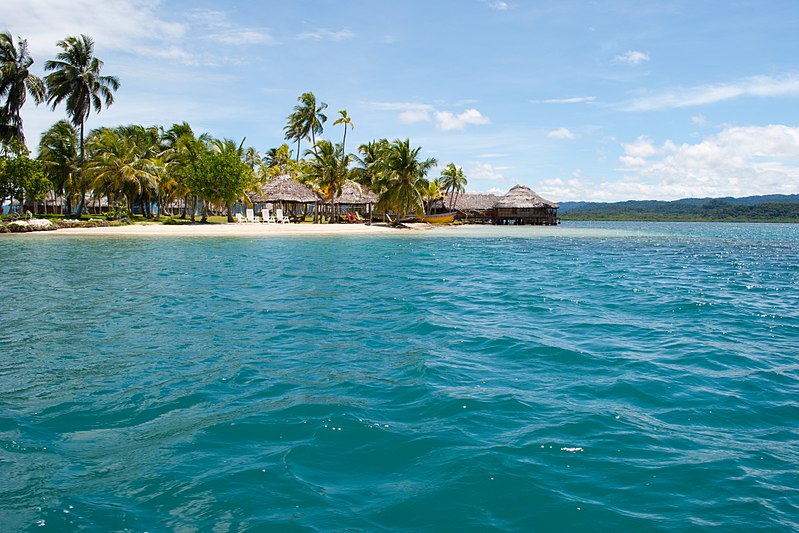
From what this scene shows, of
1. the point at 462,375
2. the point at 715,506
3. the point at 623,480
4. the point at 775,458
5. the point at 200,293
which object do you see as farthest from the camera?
the point at 200,293

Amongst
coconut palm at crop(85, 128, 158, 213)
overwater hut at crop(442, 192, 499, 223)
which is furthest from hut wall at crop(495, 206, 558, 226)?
coconut palm at crop(85, 128, 158, 213)

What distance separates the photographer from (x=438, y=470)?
4.23 metres

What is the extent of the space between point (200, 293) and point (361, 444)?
30.6ft

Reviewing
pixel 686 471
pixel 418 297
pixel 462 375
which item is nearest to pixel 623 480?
pixel 686 471

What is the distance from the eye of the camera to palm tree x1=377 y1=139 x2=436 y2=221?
155 ft

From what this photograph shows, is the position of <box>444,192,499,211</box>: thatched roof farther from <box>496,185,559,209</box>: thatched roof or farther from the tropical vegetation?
the tropical vegetation

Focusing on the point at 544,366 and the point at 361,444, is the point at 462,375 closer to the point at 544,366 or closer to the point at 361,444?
the point at 544,366

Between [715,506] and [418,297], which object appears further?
[418,297]

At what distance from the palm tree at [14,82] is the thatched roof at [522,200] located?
52663 millimetres

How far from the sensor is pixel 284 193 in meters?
49.3

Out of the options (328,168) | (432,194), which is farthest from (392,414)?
(432,194)

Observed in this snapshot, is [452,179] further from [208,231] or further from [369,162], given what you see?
[208,231]

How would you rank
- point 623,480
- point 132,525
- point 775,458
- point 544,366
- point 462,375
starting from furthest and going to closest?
point 544,366 < point 462,375 < point 775,458 < point 623,480 < point 132,525

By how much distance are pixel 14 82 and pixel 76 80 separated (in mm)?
4492
